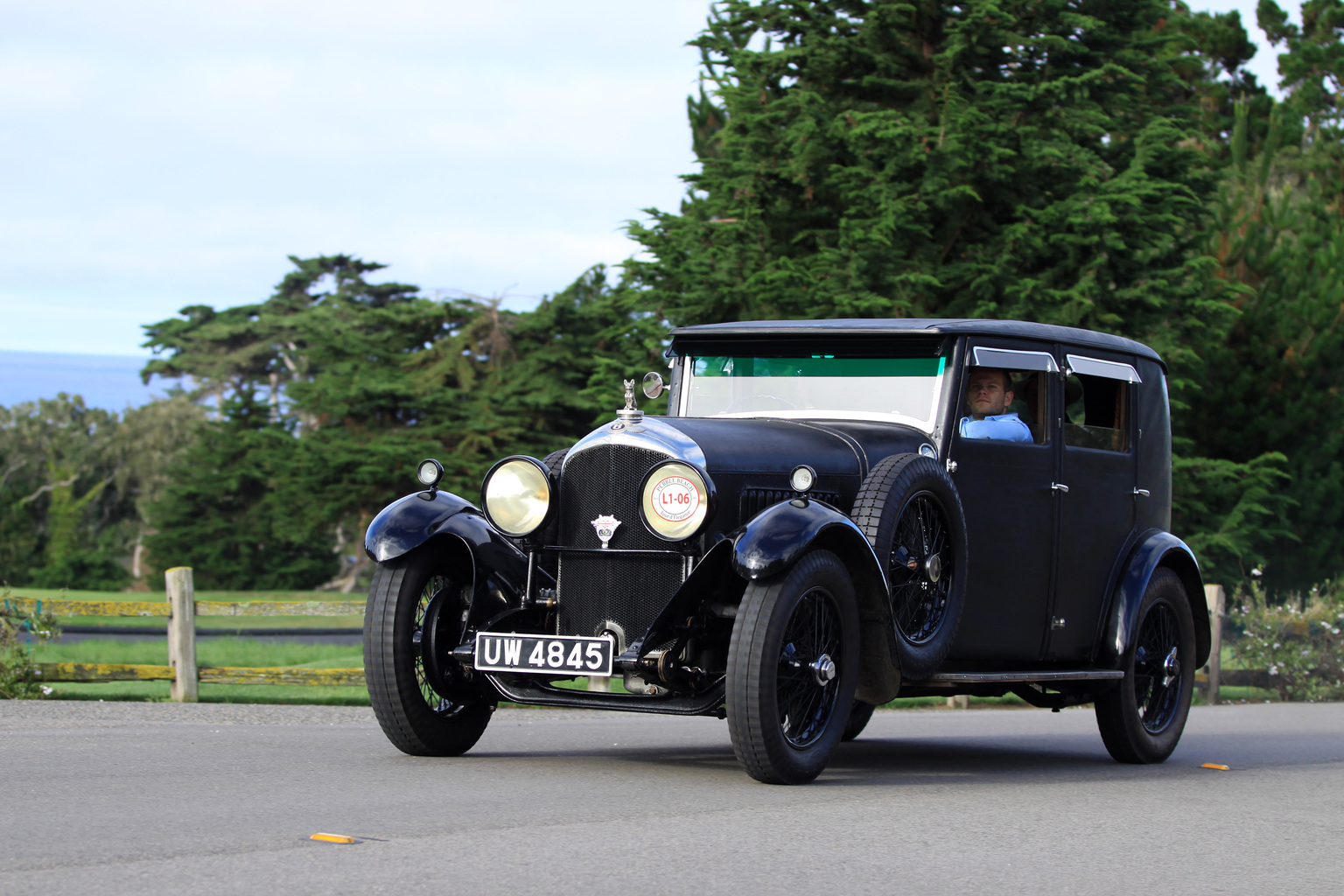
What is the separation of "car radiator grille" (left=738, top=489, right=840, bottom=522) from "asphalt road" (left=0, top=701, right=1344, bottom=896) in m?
1.22

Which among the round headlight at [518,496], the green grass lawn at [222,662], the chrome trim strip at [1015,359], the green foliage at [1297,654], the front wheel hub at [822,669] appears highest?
the chrome trim strip at [1015,359]

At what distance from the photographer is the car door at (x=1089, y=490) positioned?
8297 millimetres

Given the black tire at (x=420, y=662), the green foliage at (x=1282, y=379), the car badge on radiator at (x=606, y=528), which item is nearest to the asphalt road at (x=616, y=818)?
the black tire at (x=420, y=662)

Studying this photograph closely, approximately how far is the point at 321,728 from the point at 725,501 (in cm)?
355

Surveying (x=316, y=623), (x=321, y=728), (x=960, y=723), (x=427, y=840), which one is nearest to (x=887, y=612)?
(x=427, y=840)

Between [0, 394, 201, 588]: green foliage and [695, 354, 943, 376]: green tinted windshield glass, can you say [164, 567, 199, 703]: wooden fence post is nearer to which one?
[695, 354, 943, 376]: green tinted windshield glass

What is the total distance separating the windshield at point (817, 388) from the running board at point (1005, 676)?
4.14 feet

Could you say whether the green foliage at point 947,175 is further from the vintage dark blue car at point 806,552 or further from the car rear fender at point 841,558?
the car rear fender at point 841,558

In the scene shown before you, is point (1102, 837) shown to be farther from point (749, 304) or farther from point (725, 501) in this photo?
point (749, 304)

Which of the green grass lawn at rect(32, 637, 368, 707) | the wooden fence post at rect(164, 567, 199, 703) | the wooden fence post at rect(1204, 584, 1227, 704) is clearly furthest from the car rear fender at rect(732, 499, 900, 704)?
the wooden fence post at rect(1204, 584, 1227, 704)

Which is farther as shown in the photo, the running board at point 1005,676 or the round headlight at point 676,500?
the running board at point 1005,676

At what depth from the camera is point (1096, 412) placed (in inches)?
340

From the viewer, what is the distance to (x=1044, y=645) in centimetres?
822

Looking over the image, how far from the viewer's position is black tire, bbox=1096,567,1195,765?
8.56 meters
